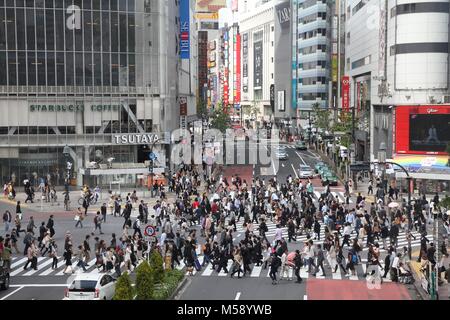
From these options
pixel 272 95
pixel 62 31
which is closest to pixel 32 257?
pixel 62 31

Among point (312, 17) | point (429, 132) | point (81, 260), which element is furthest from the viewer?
point (312, 17)

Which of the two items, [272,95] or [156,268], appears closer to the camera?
[156,268]

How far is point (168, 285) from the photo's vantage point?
23.9 meters

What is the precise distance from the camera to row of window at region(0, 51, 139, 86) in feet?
204

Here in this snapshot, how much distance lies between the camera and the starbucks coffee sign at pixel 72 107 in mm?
62906

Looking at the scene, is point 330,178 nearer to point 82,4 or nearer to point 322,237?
point 82,4

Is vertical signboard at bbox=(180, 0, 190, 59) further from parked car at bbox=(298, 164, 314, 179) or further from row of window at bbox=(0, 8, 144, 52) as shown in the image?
parked car at bbox=(298, 164, 314, 179)

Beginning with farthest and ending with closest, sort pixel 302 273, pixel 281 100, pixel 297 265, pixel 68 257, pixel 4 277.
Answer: pixel 281 100 < pixel 68 257 < pixel 302 273 < pixel 297 265 < pixel 4 277

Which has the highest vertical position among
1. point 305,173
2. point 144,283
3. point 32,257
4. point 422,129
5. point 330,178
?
point 422,129

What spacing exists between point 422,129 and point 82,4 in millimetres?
30349

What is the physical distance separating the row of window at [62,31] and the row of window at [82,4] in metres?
0.43

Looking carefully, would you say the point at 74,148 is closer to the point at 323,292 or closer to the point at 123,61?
Answer: the point at 123,61

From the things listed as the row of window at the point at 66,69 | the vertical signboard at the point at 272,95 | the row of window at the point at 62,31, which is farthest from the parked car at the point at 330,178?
the vertical signboard at the point at 272,95

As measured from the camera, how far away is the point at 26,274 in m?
28.8
